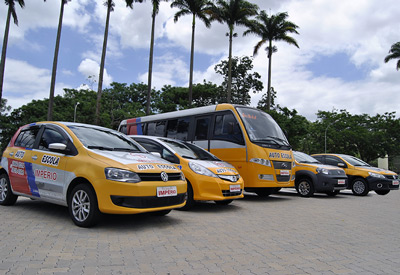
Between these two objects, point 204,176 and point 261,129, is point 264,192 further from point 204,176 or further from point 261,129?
point 204,176

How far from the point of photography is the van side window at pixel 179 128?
1134cm

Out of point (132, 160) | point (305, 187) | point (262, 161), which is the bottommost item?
point (305, 187)

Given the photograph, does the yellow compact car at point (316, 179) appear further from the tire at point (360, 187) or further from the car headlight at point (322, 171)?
the tire at point (360, 187)

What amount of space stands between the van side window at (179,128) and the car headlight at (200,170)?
4246 mm

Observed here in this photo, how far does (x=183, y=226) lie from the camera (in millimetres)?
5492

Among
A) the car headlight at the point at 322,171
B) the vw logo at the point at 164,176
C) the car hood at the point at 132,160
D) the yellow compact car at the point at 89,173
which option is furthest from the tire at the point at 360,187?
the vw logo at the point at 164,176

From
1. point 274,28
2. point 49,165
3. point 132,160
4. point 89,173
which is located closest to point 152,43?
point 274,28

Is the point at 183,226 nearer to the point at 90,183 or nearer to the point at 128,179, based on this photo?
the point at 128,179

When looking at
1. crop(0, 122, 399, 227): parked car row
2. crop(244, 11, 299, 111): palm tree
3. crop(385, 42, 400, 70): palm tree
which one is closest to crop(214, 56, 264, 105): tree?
crop(244, 11, 299, 111): palm tree

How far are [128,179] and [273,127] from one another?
250 inches

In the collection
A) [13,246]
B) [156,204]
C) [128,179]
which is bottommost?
[13,246]

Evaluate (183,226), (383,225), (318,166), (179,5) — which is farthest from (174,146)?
(179,5)

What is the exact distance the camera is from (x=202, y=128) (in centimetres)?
1070

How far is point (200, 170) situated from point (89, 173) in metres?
2.62
